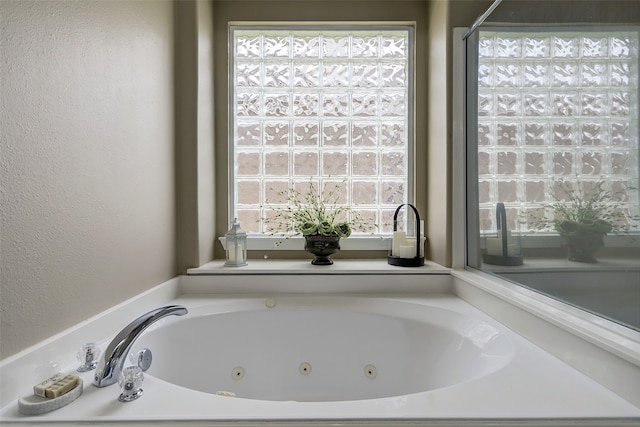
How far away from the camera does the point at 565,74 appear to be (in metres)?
0.98

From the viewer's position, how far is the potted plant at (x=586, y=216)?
82cm

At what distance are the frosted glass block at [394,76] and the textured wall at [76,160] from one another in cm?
116

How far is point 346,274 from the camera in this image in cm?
159

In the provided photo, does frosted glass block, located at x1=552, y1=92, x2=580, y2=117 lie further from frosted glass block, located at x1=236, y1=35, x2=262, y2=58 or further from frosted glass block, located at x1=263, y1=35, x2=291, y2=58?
frosted glass block, located at x1=236, y1=35, x2=262, y2=58

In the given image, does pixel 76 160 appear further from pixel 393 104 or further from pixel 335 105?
pixel 393 104

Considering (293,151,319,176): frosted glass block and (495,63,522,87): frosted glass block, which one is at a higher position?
(495,63,522,87): frosted glass block

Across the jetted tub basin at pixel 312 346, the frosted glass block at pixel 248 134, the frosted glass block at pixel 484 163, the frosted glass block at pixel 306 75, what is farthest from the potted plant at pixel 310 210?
the frosted glass block at pixel 484 163

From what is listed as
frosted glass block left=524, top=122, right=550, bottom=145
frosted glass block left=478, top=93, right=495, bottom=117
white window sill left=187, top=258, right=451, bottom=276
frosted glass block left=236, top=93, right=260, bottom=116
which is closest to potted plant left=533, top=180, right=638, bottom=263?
frosted glass block left=524, top=122, right=550, bottom=145

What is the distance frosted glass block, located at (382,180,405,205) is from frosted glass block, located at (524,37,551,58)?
35.5 inches

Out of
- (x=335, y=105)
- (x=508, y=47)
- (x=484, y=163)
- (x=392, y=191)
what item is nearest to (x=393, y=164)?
(x=392, y=191)

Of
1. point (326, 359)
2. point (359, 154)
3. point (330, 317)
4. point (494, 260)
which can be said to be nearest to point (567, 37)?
point (494, 260)

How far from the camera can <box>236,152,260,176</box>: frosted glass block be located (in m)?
1.93

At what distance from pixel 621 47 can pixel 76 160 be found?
140cm

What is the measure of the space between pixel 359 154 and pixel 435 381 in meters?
1.20
